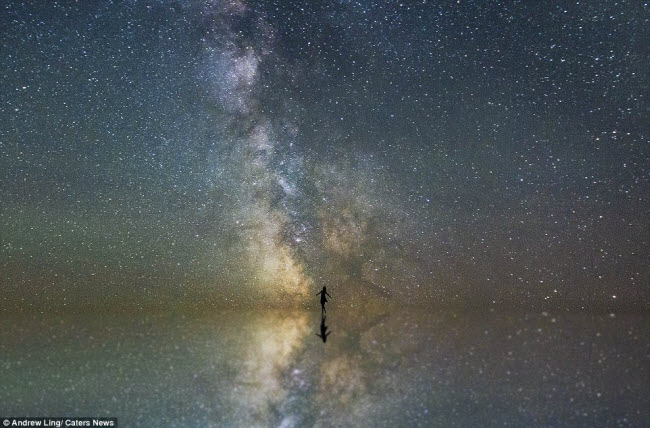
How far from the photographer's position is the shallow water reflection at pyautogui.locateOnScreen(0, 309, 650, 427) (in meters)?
3.31

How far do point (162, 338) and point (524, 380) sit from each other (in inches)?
199

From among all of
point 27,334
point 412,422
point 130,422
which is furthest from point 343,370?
point 27,334

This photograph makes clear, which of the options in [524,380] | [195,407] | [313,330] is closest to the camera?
[195,407]

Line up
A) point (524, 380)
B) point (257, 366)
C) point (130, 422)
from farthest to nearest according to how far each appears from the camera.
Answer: point (257, 366) < point (524, 380) < point (130, 422)

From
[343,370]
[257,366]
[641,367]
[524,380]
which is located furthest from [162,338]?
[641,367]

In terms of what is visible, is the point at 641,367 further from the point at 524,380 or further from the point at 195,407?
the point at 195,407

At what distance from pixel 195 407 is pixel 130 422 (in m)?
0.49

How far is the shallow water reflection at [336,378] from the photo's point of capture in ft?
10.9

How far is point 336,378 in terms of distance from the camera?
13.9 feet

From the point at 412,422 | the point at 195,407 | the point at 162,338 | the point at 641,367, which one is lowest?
the point at 412,422

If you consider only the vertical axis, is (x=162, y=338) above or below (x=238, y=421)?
above

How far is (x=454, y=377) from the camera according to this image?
4.30 metres

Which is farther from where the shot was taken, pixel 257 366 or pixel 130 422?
pixel 257 366

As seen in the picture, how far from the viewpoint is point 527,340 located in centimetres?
628
